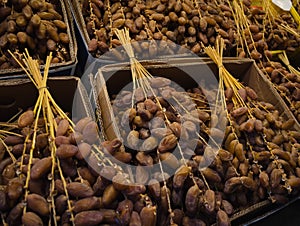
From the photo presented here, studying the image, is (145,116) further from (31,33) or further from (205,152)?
(31,33)

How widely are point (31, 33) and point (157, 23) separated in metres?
0.48

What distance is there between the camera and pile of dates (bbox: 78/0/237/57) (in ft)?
4.90

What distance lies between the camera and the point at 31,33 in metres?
1.34

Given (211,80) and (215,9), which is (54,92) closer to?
(211,80)

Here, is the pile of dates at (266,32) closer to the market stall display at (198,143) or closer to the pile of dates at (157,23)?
the pile of dates at (157,23)

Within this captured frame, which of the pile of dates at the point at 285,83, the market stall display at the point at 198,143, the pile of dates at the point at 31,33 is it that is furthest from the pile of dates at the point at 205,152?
the pile of dates at the point at 31,33

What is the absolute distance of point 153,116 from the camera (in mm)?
1198

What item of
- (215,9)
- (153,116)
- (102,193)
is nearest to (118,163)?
(102,193)

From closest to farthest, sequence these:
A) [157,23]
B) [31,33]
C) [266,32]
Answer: [31,33] → [157,23] → [266,32]

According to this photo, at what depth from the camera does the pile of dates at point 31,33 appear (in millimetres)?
1317

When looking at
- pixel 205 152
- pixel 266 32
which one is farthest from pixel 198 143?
pixel 266 32

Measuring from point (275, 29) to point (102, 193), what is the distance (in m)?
1.23

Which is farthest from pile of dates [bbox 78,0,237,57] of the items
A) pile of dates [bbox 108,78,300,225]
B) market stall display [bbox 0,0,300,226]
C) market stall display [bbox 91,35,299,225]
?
pile of dates [bbox 108,78,300,225]

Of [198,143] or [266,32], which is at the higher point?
[266,32]
